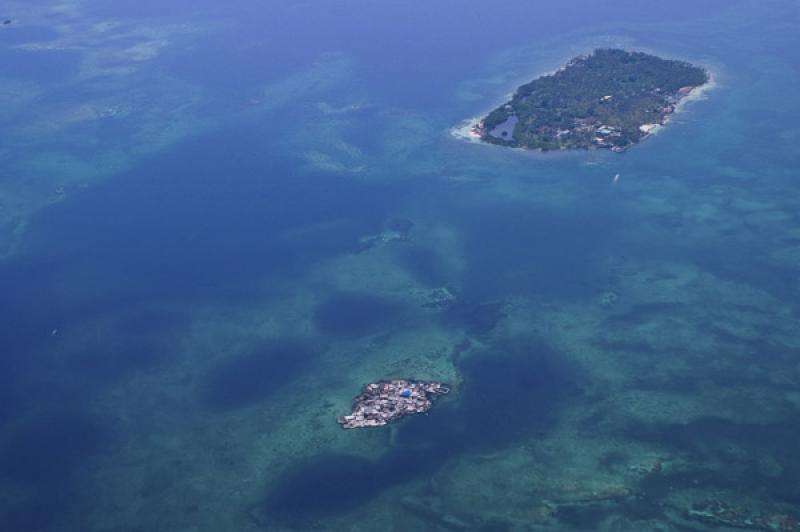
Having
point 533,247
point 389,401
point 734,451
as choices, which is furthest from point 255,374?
point 734,451

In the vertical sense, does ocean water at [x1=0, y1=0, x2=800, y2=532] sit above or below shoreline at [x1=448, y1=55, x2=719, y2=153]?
below

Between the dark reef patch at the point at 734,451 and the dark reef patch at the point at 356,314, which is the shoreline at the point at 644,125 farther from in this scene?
the dark reef patch at the point at 734,451

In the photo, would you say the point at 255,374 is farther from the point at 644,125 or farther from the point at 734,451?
the point at 644,125

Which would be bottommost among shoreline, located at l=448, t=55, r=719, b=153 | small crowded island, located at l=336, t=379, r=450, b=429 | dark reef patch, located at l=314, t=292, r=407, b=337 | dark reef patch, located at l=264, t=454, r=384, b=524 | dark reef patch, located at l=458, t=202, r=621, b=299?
dark reef patch, located at l=264, t=454, r=384, b=524

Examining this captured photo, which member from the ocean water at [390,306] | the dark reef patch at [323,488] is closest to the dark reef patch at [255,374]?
the ocean water at [390,306]

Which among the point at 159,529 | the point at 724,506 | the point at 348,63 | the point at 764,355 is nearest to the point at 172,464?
the point at 159,529

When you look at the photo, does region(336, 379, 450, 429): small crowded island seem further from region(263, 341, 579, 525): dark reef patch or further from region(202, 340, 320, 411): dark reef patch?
region(202, 340, 320, 411): dark reef patch

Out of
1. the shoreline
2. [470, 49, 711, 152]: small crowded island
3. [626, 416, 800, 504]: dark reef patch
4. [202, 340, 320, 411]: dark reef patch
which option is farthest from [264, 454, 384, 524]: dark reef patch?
[470, 49, 711, 152]: small crowded island
